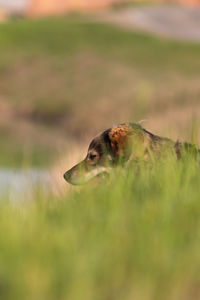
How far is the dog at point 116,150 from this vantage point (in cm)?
457

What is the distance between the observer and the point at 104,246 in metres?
3.28

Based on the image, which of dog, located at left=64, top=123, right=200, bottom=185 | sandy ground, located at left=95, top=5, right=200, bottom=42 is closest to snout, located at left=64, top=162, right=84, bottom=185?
dog, located at left=64, top=123, right=200, bottom=185

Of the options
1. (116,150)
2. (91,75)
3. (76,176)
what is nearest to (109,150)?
(116,150)

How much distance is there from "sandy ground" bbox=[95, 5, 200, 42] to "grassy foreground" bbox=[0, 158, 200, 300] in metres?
37.1

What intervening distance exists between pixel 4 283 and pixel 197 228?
1.05m

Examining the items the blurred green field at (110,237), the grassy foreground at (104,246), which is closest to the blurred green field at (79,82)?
the blurred green field at (110,237)

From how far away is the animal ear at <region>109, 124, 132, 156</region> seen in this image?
15.1ft

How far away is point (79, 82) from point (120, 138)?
23.9 m

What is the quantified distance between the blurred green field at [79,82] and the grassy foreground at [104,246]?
8.86m

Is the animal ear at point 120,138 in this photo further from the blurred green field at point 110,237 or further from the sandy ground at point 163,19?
the sandy ground at point 163,19

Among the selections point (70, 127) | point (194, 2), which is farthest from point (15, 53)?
point (194, 2)

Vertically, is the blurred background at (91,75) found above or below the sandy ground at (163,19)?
below

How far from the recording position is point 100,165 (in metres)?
4.61

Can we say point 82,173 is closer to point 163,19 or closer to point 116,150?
point 116,150
